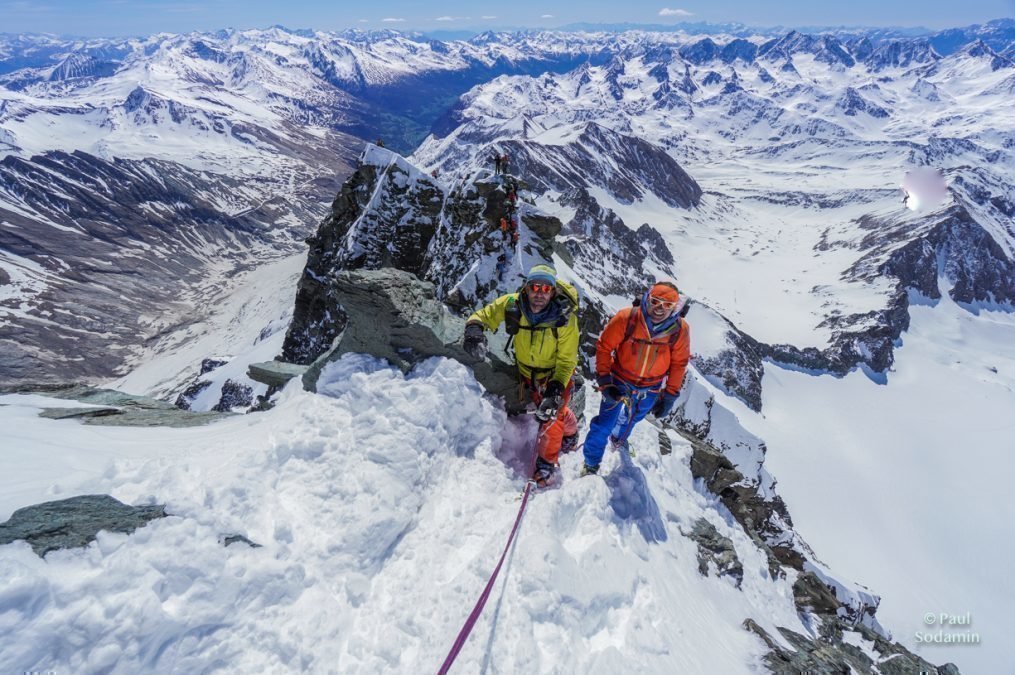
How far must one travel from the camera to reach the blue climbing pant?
1018 centimetres

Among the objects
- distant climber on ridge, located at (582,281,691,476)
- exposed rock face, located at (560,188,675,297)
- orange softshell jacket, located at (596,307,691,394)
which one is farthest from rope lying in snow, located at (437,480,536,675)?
exposed rock face, located at (560,188,675,297)

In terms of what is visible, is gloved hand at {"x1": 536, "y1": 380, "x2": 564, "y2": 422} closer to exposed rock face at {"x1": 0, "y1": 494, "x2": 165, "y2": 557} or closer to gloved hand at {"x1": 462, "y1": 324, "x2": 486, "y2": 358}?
gloved hand at {"x1": 462, "y1": 324, "x2": 486, "y2": 358}

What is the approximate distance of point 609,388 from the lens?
10.1 meters

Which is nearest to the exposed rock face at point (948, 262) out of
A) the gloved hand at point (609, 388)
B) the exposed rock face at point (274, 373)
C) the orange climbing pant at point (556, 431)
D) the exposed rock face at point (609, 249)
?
the exposed rock face at point (609, 249)

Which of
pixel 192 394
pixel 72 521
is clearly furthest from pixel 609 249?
pixel 72 521

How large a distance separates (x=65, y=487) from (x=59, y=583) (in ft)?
6.50

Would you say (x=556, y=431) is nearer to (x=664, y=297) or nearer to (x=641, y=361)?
(x=641, y=361)

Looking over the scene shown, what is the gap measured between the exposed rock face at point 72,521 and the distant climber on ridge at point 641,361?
26.1ft

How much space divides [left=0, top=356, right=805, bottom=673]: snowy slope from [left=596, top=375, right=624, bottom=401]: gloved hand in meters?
1.97

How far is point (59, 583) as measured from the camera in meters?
4.96

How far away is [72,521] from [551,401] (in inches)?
292

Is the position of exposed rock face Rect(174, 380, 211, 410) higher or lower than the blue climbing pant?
lower

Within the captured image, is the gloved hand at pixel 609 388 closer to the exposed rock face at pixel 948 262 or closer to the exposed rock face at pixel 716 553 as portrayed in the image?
the exposed rock face at pixel 716 553

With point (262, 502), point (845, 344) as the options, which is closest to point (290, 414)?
point (262, 502)
